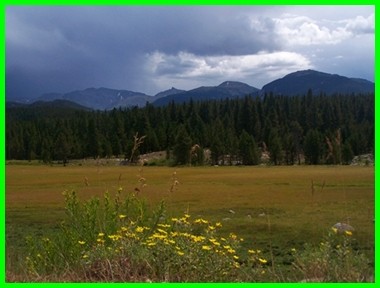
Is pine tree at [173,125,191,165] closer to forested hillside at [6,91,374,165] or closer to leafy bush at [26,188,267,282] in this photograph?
forested hillside at [6,91,374,165]

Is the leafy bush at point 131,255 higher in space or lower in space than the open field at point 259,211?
higher

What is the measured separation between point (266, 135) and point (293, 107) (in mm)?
26753

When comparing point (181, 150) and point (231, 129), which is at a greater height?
point (231, 129)

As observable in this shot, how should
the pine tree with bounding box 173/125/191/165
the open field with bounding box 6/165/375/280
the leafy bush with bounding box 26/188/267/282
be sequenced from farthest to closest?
1. the pine tree with bounding box 173/125/191/165
2. the open field with bounding box 6/165/375/280
3. the leafy bush with bounding box 26/188/267/282

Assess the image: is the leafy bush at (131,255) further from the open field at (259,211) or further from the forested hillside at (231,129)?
the forested hillside at (231,129)

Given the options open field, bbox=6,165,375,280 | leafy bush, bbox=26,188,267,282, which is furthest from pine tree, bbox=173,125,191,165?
leafy bush, bbox=26,188,267,282

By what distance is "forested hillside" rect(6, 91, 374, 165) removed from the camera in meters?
99.4

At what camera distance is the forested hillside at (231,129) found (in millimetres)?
99438

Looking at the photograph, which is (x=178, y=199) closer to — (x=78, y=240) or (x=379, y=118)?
(x=78, y=240)

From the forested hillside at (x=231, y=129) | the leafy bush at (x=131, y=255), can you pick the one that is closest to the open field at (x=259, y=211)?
the leafy bush at (x=131, y=255)

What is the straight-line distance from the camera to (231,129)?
139 metres

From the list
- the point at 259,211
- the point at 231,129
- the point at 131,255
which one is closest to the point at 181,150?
the point at 259,211

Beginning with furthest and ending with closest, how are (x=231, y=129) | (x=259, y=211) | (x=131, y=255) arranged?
1. (x=231, y=129)
2. (x=259, y=211)
3. (x=131, y=255)

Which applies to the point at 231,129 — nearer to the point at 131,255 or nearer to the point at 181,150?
the point at 181,150
